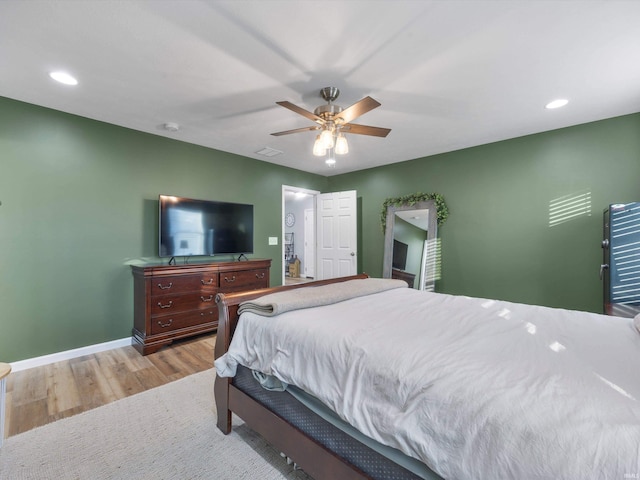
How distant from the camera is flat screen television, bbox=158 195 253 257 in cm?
336

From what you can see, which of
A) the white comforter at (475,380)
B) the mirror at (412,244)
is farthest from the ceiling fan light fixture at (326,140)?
the mirror at (412,244)

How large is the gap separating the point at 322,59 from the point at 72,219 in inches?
114

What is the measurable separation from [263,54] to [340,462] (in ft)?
7.72

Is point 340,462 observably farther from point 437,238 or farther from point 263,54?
point 437,238

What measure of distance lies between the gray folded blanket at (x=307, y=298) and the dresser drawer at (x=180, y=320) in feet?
6.03

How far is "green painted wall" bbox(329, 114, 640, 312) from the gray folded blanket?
217cm

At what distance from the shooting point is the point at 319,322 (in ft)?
4.74

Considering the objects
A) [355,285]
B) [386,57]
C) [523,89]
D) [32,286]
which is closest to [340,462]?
[355,285]

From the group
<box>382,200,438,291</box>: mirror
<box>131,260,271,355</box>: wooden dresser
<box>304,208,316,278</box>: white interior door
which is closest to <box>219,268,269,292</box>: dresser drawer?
<box>131,260,271,355</box>: wooden dresser

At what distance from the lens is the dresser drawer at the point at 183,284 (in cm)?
306

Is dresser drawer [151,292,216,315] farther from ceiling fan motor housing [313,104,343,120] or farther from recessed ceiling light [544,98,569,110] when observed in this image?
recessed ceiling light [544,98,569,110]

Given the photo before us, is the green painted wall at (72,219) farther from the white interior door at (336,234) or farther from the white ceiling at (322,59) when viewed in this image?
the white interior door at (336,234)

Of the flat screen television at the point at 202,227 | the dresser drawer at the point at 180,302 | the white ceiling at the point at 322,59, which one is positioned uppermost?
the white ceiling at the point at 322,59

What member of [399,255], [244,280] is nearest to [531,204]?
[399,255]
